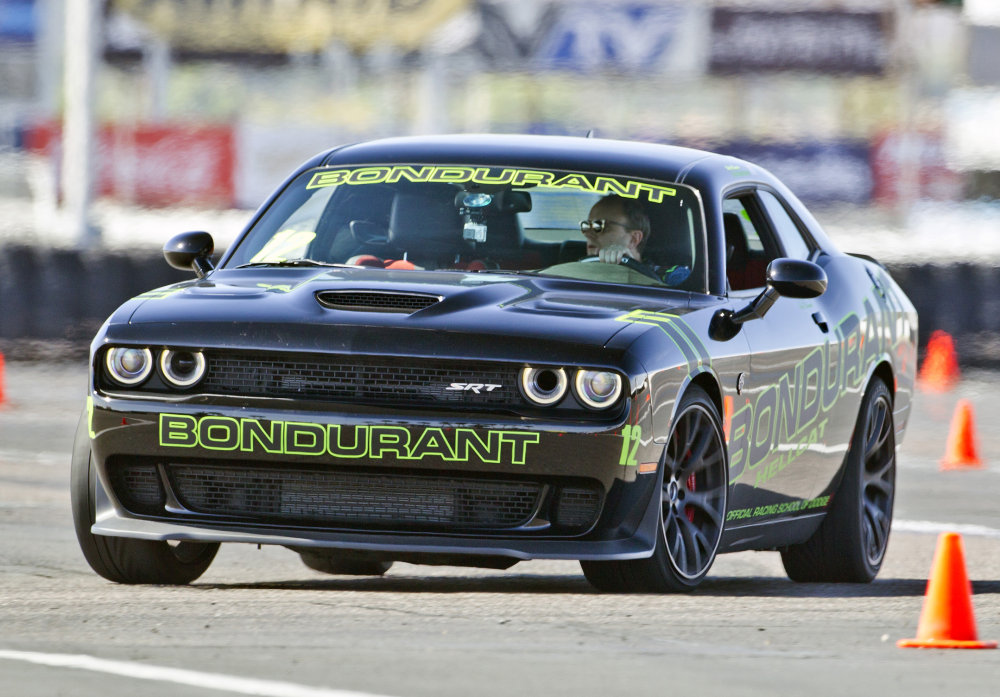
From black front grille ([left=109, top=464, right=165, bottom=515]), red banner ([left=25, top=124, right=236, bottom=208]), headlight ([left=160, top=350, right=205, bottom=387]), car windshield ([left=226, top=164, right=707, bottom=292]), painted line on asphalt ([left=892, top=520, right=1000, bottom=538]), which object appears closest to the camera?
headlight ([left=160, top=350, right=205, bottom=387])

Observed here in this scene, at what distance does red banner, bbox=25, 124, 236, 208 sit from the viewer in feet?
116

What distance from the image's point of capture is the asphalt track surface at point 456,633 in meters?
5.89

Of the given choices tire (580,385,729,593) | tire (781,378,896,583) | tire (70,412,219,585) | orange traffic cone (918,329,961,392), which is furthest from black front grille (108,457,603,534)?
orange traffic cone (918,329,961,392)

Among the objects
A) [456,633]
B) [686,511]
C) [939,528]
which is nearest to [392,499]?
[456,633]

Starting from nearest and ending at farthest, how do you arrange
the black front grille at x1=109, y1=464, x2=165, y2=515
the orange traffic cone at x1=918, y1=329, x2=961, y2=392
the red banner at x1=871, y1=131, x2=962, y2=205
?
the black front grille at x1=109, y1=464, x2=165, y2=515, the orange traffic cone at x1=918, y1=329, x2=961, y2=392, the red banner at x1=871, y1=131, x2=962, y2=205

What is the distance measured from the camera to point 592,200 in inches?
327

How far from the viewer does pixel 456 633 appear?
6719 millimetres

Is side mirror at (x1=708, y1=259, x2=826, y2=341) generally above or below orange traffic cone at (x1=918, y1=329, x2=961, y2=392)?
above

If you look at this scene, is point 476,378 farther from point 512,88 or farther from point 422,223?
point 512,88

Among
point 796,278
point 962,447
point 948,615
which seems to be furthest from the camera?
point 962,447

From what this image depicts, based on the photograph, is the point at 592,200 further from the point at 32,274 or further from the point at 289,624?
the point at 32,274

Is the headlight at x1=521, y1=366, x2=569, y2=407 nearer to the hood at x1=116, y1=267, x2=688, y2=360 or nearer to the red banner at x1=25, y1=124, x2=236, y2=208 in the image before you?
the hood at x1=116, y1=267, x2=688, y2=360

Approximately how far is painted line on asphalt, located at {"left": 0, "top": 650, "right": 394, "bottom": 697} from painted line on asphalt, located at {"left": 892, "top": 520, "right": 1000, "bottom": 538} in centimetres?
591

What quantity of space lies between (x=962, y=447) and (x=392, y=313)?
814cm
